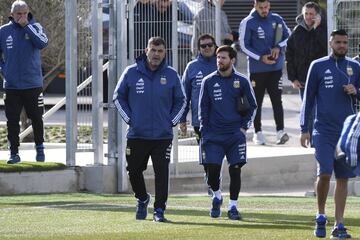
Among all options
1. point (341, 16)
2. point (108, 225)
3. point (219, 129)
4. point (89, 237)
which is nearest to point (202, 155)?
point (219, 129)

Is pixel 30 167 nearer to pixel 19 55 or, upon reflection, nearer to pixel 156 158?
pixel 19 55

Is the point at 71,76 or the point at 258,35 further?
the point at 258,35

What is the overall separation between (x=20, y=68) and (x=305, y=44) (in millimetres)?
4556

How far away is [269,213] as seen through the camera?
16.4 m

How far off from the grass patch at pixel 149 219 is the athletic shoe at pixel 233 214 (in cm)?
11

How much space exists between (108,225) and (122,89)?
5.25ft

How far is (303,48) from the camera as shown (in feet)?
69.9

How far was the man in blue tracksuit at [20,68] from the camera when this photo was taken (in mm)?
19453

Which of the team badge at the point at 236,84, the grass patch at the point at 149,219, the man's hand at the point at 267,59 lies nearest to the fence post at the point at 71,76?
the grass patch at the point at 149,219

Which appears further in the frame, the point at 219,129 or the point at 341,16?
the point at 341,16

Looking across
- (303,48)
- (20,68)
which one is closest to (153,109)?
(20,68)

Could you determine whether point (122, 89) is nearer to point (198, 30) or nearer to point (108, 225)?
point (108, 225)

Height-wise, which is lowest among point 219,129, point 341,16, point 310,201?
point 310,201

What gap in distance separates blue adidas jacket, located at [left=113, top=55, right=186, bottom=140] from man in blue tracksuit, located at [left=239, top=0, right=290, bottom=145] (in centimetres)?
627
